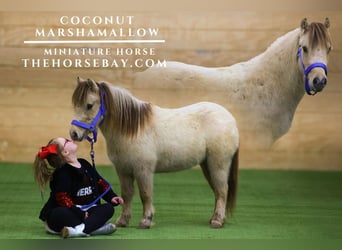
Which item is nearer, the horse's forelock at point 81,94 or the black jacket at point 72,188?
the black jacket at point 72,188

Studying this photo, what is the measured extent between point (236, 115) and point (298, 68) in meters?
0.66

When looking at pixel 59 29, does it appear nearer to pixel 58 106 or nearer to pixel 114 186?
pixel 58 106

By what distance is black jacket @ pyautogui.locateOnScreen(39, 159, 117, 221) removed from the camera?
486 centimetres

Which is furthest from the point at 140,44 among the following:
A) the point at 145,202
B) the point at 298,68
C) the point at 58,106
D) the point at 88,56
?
the point at 145,202

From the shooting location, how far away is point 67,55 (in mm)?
6441

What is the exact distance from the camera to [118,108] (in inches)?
199

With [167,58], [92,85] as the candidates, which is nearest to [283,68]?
[167,58]

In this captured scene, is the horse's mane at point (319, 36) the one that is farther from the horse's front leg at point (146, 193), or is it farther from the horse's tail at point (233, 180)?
the horse's front leg at point (146, 193)

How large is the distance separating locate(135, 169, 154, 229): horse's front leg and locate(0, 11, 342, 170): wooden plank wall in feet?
4.95

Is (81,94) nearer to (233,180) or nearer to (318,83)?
(233,180)

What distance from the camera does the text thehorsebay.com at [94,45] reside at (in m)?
6.45

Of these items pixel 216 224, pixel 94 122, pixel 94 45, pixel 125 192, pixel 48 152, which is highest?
pixel 94 45

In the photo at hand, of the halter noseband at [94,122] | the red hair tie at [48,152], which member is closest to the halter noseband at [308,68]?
the halter noseband at [94,122]

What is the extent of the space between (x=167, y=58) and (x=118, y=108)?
60.6 inches
